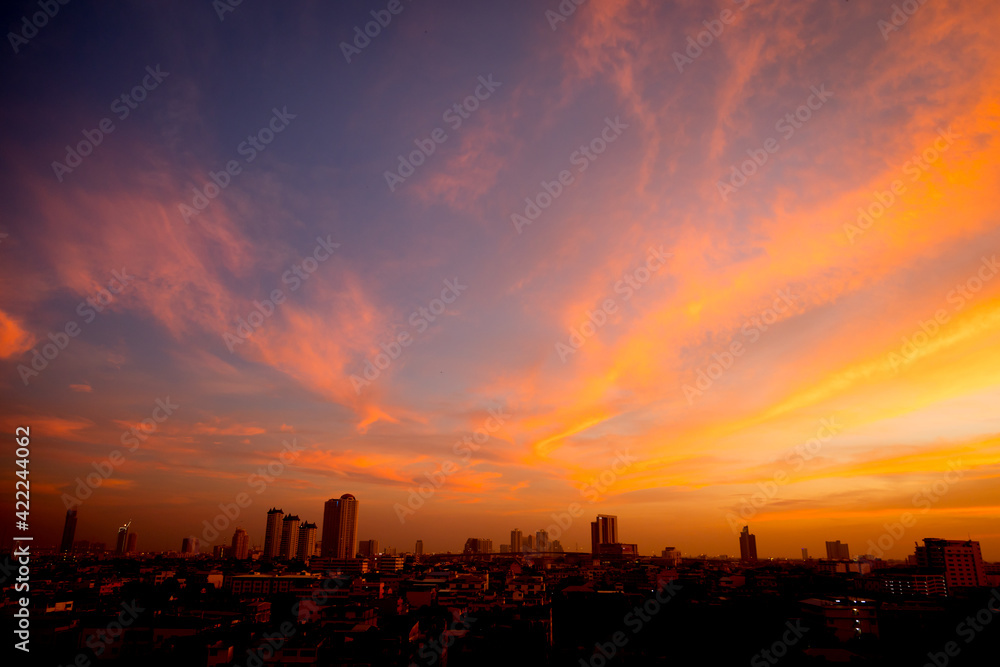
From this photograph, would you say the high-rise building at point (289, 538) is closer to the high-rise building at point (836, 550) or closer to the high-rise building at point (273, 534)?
the high-rise building at point (273, 534)

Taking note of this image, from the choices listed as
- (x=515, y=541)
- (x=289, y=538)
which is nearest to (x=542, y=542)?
(x=515, y=541)

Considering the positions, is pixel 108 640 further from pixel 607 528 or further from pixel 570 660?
pixel 607 528

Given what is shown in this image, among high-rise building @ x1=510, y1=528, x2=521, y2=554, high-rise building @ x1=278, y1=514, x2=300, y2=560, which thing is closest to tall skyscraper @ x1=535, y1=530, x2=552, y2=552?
high-rise building @ x1=510, y1=528, x2=521, y2=554

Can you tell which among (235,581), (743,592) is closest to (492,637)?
(743,592)

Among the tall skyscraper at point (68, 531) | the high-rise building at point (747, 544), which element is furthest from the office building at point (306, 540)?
the high-rise building at point (747, 544)

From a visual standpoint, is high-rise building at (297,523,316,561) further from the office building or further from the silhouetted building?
the silhouetted building
